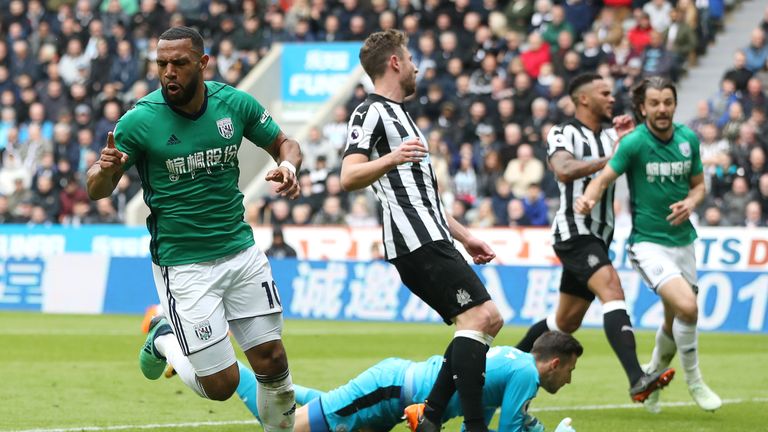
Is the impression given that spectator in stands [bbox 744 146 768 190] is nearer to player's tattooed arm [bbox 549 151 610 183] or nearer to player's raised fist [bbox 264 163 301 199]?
player's tattooed arm [bbox 549 151 610 183]

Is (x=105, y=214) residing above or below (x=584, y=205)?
below

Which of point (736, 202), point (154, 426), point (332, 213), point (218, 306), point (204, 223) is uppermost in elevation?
point (204, 223)

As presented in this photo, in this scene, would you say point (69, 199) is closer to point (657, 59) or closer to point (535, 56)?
point (535, 56)

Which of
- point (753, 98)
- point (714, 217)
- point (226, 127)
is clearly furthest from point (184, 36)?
point (753, 98)

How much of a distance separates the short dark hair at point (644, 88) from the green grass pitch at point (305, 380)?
7.46 feet

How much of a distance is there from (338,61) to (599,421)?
19.3 metres

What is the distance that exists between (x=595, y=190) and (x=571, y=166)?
0.32 metres

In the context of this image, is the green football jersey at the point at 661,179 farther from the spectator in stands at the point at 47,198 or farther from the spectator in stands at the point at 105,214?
the spectator in stands at the point at 47,198

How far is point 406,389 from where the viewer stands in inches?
306

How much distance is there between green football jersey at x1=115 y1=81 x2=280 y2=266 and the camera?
7141mm

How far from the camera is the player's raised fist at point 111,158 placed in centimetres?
673

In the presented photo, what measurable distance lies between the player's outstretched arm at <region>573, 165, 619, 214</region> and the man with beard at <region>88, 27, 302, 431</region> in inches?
110

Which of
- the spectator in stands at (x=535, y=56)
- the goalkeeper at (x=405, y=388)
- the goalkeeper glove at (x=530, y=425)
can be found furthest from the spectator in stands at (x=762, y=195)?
the goalkeeper glove at (x=530, y=425)

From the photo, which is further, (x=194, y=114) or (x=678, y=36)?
(x=678, y=36)
